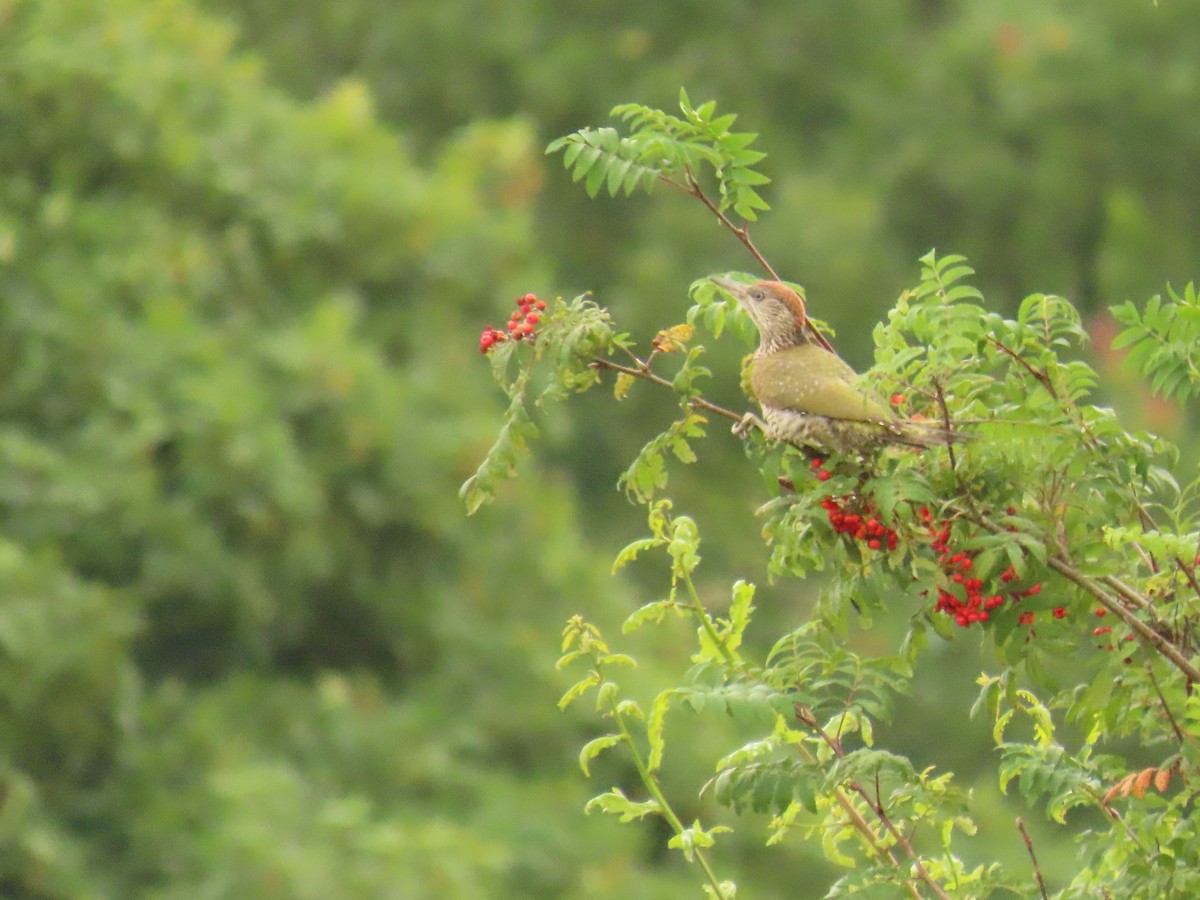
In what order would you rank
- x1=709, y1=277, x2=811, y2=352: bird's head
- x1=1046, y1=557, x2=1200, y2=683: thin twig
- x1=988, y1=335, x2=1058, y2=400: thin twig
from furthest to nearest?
1. x1=709, y1=277, x2=811, y2=352: bird's head
2. x1=988, y1=335, x2=1058, y2=400: thin twig
3. x1=1046, y1=557, x2=1200, y2=683: thin twig

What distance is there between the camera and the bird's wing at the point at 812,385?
3576 mm

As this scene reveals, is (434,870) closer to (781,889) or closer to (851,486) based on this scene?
(781,889)

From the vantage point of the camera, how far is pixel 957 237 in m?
18.2

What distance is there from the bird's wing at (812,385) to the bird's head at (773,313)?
0.17 ft

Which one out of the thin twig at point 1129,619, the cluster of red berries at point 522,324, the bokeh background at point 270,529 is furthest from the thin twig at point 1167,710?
the bokeh background at point 270,529

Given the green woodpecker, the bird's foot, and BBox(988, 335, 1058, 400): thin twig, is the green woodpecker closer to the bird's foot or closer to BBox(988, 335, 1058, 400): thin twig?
the bird's foot

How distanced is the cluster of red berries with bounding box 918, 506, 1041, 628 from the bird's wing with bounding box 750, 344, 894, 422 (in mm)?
262

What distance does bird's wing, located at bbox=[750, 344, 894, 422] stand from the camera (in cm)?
358

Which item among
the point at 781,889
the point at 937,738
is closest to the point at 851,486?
the point at 781,889

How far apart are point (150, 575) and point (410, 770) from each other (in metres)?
1.62

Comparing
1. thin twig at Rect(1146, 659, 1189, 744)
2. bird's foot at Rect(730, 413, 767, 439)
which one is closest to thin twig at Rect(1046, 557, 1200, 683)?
thin twig at Rect(1146, 659, 1189, 744)

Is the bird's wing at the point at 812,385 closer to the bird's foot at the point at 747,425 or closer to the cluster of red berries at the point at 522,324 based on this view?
the bird's foot at the point at 747,425

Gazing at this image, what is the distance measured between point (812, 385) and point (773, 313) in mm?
556

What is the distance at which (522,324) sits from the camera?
3549 mm
